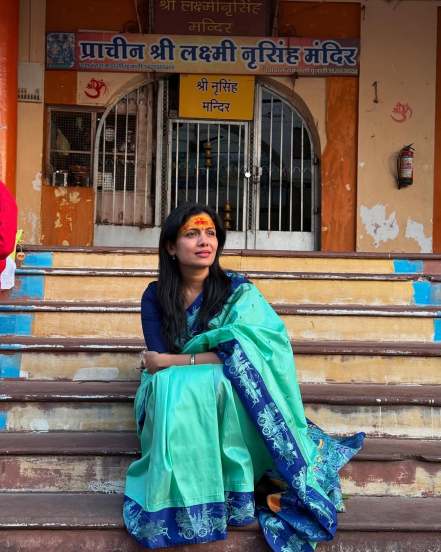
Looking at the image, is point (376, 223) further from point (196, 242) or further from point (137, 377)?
point (196, 242)

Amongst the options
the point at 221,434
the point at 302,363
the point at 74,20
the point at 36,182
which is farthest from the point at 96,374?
the point at 74,20

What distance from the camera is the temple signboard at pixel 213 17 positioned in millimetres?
6590

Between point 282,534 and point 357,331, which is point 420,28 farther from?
point 282,534

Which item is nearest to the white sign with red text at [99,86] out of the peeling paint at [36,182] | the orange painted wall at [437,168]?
the peeling paint at [36,182]

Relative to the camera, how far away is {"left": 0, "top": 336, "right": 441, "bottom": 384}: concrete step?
3.15 m

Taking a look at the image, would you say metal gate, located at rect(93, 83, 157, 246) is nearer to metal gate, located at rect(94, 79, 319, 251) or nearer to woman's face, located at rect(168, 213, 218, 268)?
metal gate, located at rect(94, 79, 319, 251)

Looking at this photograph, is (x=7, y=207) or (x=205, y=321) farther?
(x=7, y=207)

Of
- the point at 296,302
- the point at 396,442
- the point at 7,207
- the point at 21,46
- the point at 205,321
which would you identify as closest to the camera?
the point at 205,321

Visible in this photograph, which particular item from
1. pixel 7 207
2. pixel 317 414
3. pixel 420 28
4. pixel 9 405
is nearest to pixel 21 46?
pixel 7 207

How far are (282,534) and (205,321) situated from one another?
816 mm

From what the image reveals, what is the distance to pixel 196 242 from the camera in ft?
Answer: 8.25

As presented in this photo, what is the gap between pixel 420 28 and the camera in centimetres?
659

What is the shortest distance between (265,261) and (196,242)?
5.82ft

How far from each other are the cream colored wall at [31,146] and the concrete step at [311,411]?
12.8ft
